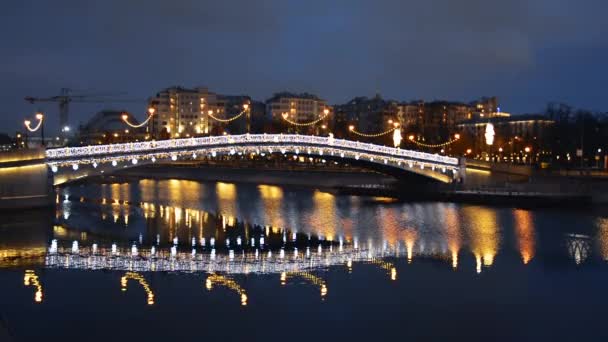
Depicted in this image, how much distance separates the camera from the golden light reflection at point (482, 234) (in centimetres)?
2205

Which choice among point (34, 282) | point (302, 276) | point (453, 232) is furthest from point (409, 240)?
point (34, 282)

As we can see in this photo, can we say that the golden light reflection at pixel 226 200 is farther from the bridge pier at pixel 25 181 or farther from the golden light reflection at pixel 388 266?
the golden light reflection at pixel 388 266

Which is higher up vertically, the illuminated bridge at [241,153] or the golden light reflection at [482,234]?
the illuminated bridge at [241,153]

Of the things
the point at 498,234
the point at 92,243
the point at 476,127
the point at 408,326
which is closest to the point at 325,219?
the point at 498,234

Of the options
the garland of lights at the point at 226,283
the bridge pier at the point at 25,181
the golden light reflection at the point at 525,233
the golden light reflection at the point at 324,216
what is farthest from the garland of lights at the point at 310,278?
the bridge pier at the point at 25,181

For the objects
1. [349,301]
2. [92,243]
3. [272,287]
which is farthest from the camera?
[92,243]

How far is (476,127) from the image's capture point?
109 metres

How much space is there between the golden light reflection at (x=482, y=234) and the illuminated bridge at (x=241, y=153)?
21.1ft

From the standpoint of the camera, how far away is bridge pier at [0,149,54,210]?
30.6 meters

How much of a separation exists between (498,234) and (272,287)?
12801 mm

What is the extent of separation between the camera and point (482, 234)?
27.2m

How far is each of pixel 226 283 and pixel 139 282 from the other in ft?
6.71

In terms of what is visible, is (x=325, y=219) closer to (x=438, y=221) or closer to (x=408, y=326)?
(x=438, y=221)

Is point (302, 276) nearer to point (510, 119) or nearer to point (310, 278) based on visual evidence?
point (310, 278)
